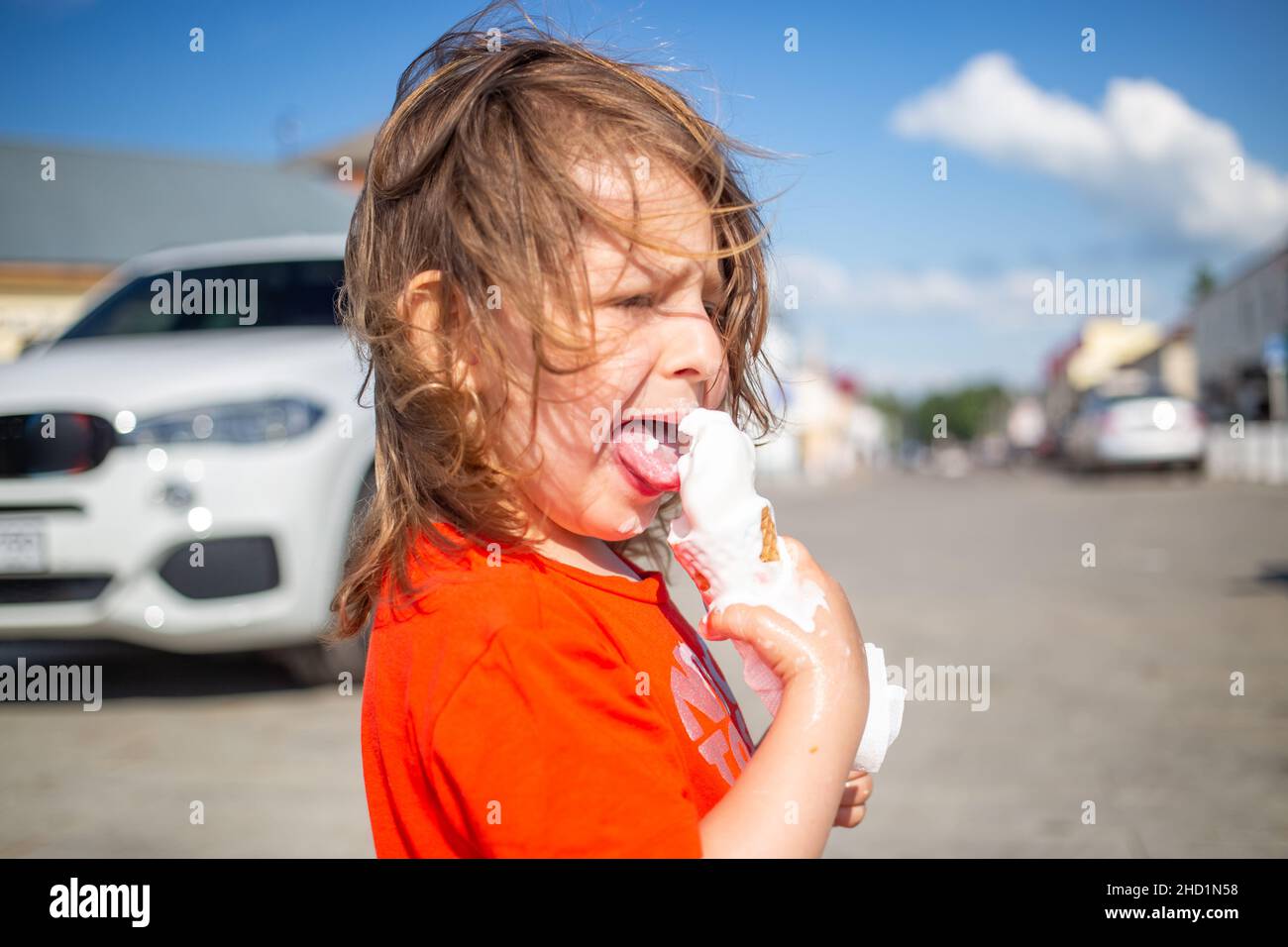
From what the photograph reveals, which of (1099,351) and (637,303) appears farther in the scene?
(1099,351)

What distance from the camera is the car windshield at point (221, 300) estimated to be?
489 centimetres

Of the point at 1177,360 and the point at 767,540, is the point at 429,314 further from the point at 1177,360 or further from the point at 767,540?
the point at 1177,360

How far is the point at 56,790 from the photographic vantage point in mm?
3402

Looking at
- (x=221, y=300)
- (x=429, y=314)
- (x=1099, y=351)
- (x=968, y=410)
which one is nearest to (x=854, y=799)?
(x=429, y=314)

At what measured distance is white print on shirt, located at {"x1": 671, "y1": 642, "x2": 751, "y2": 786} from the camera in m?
1.17

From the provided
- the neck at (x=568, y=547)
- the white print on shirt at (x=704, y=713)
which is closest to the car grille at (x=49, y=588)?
the neck at (x=568, y=547)

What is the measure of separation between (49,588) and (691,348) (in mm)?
3589

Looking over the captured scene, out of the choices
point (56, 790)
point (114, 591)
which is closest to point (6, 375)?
point (114, 591)

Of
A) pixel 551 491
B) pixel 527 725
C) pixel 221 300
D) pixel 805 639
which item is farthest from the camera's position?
pixel 221 300

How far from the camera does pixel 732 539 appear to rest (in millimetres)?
1119

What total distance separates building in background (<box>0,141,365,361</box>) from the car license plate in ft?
61.1

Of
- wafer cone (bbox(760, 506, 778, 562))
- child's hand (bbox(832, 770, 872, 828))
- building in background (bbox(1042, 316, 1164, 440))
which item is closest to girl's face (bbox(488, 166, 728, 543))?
wafer cone (bbox(760, 506, 778, 562))
